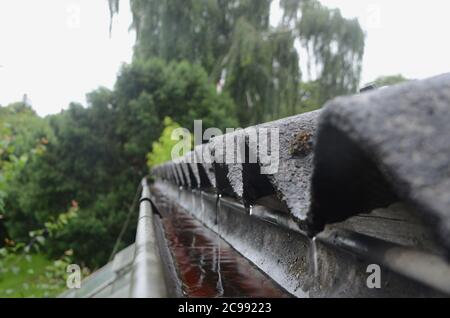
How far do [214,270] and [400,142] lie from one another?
1304 millimetres

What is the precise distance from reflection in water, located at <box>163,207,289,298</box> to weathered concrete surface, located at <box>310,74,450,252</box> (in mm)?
786

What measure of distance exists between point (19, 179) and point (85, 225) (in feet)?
16.3

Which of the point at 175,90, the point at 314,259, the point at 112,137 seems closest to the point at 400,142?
the point at 314,259

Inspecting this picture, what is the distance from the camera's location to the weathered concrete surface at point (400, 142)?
1.94ft

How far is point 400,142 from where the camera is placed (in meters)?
0.62

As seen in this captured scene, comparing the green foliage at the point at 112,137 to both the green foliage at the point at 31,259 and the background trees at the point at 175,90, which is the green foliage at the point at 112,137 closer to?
the background trees at the point at 175,90

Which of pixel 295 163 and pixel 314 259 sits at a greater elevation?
pixel 295 163

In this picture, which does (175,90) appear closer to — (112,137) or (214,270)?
(112,137)

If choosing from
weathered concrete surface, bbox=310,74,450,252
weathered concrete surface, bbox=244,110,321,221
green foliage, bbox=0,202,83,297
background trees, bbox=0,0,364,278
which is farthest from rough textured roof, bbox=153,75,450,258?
background trees, bbox=0,0,364,278

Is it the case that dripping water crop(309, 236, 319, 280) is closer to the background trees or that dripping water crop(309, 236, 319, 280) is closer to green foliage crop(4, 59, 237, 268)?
the background trees

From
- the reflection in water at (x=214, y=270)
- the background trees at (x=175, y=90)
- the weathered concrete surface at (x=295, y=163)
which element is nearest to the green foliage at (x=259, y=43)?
the background trees at (x=175, y=90)

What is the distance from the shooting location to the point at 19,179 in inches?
735

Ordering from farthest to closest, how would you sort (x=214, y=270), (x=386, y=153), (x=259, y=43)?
1. (x=259, y=43)
2. (x=214, y=270)
3. (x=386, y=153)

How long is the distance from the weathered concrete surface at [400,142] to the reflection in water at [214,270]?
79 cm
